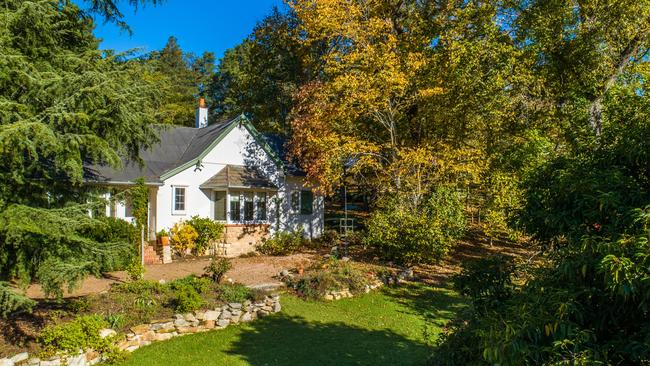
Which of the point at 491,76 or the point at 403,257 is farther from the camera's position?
the point at 403,257

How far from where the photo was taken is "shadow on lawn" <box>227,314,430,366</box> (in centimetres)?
827

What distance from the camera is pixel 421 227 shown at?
15234mm

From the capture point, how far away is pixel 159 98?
11.2 m

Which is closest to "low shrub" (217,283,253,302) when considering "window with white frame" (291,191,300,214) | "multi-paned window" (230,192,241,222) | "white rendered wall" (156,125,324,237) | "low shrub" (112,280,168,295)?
"low shrub" (112,280,168,295)

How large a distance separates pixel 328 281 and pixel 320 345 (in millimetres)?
3922

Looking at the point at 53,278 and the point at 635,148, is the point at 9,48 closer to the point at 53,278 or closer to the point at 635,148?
the point at 53,278

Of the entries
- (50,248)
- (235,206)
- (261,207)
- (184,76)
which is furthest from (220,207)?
(184,76)

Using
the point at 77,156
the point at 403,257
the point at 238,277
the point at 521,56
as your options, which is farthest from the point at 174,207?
the point at 521,56

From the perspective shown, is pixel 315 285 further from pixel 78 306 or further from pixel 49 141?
pixel 49 141

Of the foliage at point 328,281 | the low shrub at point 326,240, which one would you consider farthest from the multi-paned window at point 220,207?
the foliage at point 328,281

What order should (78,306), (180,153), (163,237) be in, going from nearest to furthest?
1. (78,306)
2. (163,237)
3. (180,153)

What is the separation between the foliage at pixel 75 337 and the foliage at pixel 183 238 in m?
9.32

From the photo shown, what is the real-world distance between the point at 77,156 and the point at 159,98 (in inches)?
158

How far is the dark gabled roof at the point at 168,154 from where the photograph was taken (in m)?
17.5
